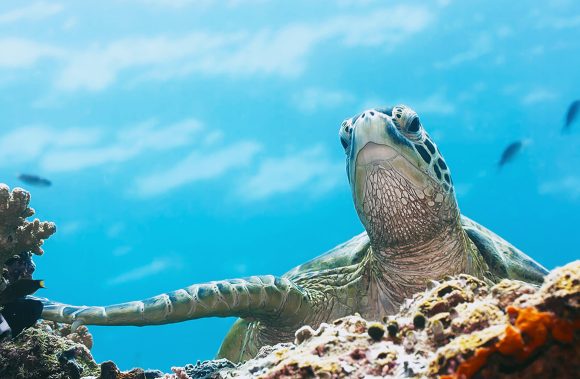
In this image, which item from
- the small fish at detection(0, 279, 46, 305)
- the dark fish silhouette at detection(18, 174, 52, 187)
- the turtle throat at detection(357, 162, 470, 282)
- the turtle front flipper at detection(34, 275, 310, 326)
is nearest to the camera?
the small fish at detection(0, 279, 46, 305)

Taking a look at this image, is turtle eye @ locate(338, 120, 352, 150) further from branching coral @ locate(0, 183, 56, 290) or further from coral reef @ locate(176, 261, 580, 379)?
branching coral @ locate(0, 183, 56, 290)

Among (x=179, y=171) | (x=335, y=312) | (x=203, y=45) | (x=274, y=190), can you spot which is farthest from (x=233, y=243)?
(x=335, y=312)

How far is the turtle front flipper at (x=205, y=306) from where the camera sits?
295cm

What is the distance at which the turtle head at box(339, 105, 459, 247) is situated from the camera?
3.00 meters

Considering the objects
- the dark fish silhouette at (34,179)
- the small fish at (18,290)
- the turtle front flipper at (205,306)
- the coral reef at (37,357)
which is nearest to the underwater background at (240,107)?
the dark fish silhouette at (34,179)

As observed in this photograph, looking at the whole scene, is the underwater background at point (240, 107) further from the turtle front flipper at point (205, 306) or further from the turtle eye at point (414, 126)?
the turtle front flipper at point (205, 306)

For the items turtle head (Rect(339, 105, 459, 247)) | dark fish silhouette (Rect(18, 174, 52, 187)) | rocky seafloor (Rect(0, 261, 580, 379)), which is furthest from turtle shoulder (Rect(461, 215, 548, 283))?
dark fish silhouette (Rect(18, 174, 52, 187))

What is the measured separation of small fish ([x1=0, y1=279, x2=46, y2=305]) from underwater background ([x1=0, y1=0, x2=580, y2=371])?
2526cm

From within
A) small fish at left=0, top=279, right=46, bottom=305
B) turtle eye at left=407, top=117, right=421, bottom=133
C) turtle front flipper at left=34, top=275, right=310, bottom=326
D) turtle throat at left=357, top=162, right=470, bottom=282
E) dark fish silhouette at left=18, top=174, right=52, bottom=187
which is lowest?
small fish at left=0, top=279, right=46, bottom=305

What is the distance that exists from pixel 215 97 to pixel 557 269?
112ft

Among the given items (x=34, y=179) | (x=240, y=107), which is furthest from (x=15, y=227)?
(x=240, y=107)

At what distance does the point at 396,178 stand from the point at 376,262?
0.80 m

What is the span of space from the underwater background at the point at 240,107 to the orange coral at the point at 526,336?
26.7m

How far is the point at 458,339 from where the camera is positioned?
3.77 feet
